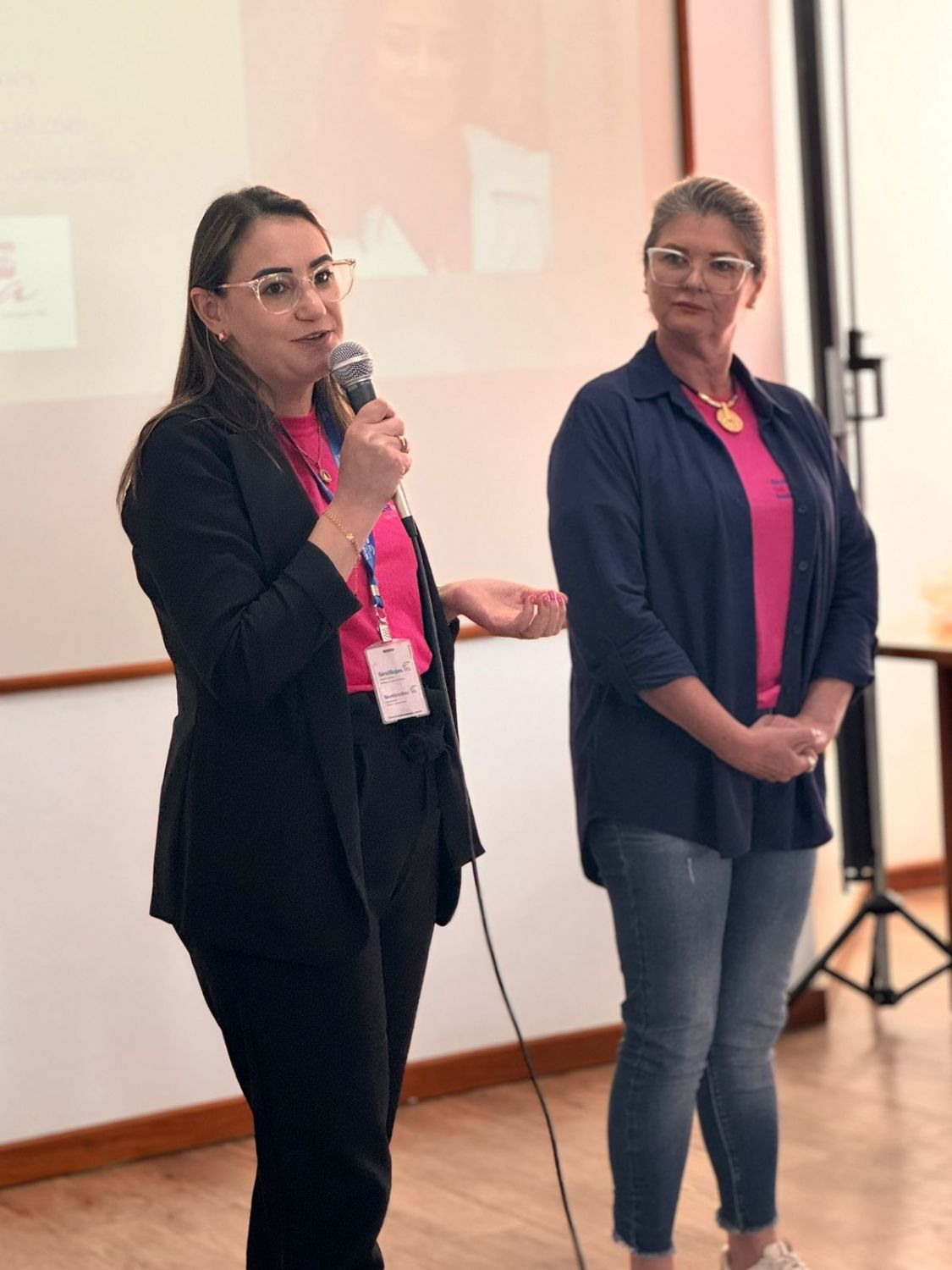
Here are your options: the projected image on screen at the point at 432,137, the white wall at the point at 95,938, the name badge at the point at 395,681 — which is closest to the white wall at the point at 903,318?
the projected image on screen at the point at 432,137

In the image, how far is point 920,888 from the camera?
501 cm

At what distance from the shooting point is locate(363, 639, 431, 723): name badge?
1747 millimetres

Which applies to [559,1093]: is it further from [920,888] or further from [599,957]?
[920,888]

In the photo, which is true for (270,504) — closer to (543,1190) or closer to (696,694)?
(696,694)

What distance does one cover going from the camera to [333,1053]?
172 centimetres

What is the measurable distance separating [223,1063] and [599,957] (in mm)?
857

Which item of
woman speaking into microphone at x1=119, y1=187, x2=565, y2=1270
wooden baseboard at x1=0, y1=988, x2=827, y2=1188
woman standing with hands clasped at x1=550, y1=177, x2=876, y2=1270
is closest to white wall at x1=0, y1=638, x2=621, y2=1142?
wooden baseboard at x1=0, y1=988, x2=827, y2=1188

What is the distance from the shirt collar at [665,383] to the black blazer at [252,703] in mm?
753

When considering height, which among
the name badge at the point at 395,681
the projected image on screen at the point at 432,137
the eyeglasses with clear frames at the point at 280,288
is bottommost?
the name badge at the point at 395,681

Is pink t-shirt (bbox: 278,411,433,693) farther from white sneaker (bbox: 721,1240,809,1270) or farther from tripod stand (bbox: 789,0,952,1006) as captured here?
tripod stand (bbox: 789,0,952,1006)

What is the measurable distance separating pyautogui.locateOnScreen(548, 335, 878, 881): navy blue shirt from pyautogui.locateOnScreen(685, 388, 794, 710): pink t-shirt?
1cm

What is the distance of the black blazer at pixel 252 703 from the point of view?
1.65 meters

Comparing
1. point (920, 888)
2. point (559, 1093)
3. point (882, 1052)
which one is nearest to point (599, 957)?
point (559, 1093)

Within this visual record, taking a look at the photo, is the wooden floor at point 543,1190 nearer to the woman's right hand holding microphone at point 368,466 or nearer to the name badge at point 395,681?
the name badge at point 395,681
